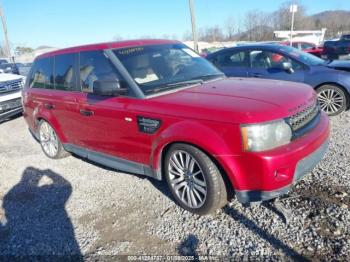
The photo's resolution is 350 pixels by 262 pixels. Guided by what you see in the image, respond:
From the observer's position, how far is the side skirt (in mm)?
3410

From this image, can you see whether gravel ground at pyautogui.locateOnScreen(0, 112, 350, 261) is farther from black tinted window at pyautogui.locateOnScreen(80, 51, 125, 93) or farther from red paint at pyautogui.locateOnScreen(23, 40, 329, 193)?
black tinted window at pyautogui.locateOnScreen(80, 51, 125, 93)

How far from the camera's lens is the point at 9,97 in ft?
25.9

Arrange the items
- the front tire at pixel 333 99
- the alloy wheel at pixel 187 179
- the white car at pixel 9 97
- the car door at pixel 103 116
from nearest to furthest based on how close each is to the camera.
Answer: the alloy wheel at pixel 187 179 → the car door at pixel 103 116 → the front tire at pixel 333 99 → the white car at pixel 9 97

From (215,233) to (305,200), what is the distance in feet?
3.56

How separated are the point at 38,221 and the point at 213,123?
2300mm

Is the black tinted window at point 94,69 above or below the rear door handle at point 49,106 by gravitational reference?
above

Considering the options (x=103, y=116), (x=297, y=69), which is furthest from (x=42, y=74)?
(x=297, y=69)

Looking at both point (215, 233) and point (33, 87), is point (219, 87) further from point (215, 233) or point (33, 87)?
point (33, 87)

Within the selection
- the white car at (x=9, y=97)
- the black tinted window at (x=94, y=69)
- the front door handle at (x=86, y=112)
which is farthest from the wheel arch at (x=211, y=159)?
the white car at (x=9, y=97)

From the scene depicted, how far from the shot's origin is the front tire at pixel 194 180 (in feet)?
9.30

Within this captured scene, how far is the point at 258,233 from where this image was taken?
2785 mm

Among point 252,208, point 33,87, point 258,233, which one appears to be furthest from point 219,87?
point 33,87

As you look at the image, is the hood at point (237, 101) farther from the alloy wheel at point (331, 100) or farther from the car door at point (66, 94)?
the alloy wheel at point (331, 100)

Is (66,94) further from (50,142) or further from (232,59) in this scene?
(232,59)
